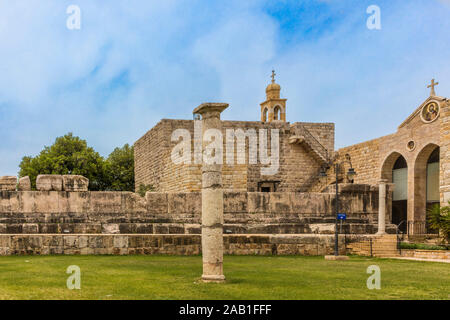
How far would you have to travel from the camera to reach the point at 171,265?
10.5 m

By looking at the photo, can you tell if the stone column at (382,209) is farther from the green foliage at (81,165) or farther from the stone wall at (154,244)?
the green foliage at (81,165)

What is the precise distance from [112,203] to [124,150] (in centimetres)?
3205

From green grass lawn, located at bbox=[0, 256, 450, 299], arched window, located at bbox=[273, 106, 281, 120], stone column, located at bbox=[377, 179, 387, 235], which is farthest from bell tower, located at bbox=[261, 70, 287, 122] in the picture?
green grass lawn, located at bbox=[0, 256, 450, 299]

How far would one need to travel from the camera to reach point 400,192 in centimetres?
2452

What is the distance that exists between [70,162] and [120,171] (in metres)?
5.29

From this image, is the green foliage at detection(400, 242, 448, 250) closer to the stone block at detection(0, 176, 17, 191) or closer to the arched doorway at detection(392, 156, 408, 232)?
the arched doorway at detection(392, 156, 408, 232)

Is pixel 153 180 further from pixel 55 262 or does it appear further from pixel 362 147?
pixel 55 262

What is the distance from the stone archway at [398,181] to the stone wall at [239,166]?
536 centimetres

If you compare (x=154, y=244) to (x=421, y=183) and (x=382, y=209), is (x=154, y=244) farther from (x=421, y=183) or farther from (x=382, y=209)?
(x=421, y=183)

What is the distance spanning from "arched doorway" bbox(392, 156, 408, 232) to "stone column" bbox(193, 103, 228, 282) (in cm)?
1780

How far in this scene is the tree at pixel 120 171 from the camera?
44219 millimetres

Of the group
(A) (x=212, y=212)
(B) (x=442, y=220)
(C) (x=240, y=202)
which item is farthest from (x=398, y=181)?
(A) (x=212, y=212)

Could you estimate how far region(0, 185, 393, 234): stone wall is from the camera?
620 inches
